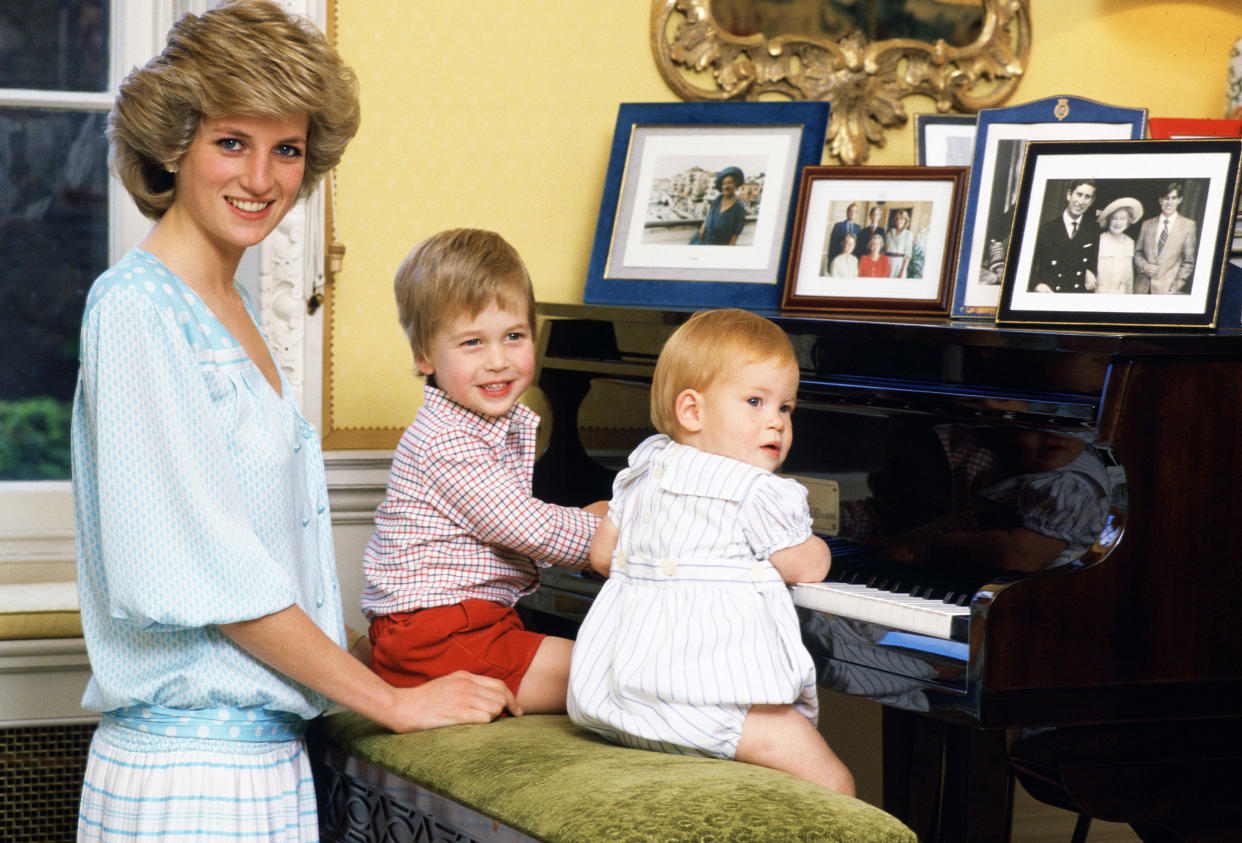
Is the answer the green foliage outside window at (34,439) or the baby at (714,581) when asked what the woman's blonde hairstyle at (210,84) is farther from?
the green foliage outside window at (34,439)

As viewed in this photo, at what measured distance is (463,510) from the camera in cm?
196

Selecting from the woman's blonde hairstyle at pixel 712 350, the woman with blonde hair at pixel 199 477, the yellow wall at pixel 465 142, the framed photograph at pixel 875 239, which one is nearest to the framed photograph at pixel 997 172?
the framed photograph at pixel 875 239

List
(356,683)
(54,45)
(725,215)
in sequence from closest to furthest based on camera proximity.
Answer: (356,683)
(725,215)
(54,45)

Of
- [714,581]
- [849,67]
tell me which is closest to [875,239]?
[849,67]

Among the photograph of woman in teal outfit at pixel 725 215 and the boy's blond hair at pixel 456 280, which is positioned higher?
the photograph of woman in teal outfit at pixel 725 215

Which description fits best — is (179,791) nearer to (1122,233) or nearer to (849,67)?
(1122,233)

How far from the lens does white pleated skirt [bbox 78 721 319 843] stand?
1.63 metres

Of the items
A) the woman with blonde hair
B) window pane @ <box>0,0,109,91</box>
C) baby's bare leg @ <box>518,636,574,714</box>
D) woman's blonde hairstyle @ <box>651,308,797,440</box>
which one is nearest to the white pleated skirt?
the woman with blonde hair

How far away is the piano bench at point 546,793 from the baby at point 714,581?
7 centimetres

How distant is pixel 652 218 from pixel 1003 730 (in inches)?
53.6

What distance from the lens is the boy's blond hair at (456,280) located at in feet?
6.45

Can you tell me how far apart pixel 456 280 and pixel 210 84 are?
0.46 metres

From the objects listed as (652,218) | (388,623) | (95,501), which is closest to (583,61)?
(652,218)

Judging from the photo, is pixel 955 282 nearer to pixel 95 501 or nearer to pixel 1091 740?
pixel 1091 740
